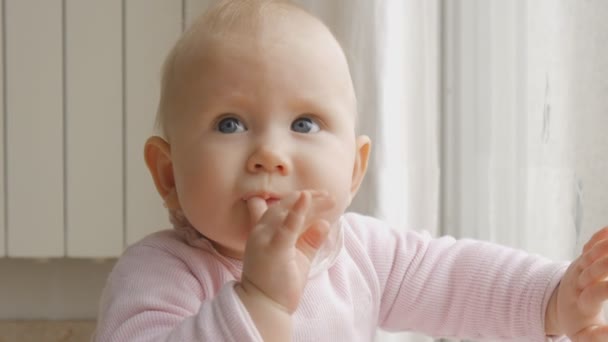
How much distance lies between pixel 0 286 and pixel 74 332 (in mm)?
187

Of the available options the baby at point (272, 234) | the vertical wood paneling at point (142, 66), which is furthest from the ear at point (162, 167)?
the vertical wood paneling at point (142, 66)

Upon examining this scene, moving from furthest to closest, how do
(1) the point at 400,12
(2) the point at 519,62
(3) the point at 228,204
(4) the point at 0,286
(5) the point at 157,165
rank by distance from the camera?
(4) the point at 0,286 → (1) the point at 400,12 → (2) the point at 519,62 → (5) the point at 157,165 → (3) the point at 228,204

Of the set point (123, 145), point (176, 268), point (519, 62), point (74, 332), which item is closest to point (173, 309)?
point (176, 268)

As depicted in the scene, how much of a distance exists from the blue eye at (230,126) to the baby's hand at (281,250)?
128 millimetres

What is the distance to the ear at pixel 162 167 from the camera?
96 centimetres

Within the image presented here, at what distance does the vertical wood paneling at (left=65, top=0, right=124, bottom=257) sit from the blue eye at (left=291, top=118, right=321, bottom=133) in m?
1.03

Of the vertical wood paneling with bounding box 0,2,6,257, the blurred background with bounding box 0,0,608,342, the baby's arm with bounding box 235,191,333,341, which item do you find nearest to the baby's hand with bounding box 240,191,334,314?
the baby's arm with bounding box 235,191,333,341

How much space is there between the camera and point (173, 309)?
85cm

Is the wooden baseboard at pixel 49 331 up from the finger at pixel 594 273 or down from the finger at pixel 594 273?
down

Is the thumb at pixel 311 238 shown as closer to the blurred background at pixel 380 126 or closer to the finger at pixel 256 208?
the finger at pixel 256 208

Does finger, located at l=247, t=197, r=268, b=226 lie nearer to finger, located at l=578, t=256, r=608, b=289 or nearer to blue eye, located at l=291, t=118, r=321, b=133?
blue eye, located at l=291, t=118, r=321, b=133

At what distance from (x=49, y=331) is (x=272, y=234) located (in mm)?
1334

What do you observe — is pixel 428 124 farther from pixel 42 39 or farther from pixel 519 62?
pixel 42 39

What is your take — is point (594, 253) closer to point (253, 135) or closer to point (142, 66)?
point (253, 135)
